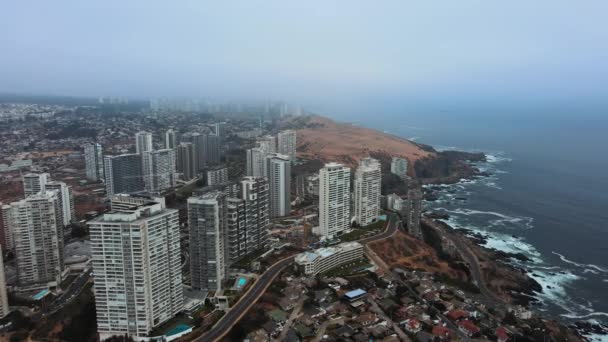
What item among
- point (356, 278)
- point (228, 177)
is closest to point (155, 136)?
point (228, 177)

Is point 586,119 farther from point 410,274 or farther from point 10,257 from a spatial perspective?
point 10,257

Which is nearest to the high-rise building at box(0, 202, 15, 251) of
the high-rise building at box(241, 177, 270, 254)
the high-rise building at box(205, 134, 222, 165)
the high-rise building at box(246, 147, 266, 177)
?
the high-rise building at box(241, 177, 270, 254)

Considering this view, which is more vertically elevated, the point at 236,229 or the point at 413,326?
the point at 236,229

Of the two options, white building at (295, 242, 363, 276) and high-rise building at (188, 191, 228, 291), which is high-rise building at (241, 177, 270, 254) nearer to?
white building at (295, 242, 363, 276)

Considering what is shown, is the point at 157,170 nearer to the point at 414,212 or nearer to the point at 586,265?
the point at 414,212

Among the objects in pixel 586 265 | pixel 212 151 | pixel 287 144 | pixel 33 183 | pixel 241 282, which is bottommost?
pixel 586 265

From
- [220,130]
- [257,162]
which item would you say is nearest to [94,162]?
[257,162]
